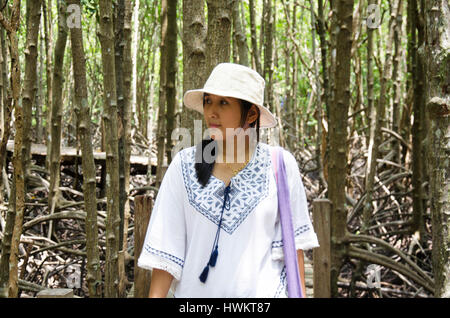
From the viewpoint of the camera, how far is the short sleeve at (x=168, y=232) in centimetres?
172

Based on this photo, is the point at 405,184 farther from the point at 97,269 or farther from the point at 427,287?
the point at 97,269

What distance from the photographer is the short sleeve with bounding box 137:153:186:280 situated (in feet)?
5.64

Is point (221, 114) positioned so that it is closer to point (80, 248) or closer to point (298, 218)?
point (298, 218)

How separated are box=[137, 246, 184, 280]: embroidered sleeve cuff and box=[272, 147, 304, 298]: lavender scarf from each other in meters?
0.33

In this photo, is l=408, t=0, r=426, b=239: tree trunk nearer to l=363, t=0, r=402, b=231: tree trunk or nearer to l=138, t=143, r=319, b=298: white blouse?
l=363, t=0, r=402, b=231: tree trunk

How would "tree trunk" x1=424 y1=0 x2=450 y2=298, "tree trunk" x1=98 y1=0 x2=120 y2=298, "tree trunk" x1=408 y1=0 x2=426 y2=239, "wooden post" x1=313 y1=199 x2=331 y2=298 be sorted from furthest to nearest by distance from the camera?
1. "tree trunk" x1=408 y1=0 x2=426 y2=239
2. "tree trunk" x1=98 y1=0 x2=120 y2=298
3. "wooden post" x1=313 y1=199 x2=331 y2=298
4. "tree trunk" x1=424 y1=0 x2=450 y2=298

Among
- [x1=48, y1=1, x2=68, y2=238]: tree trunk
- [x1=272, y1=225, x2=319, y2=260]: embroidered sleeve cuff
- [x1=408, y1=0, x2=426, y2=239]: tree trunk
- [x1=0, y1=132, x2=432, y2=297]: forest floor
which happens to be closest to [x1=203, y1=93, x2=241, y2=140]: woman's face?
[x1=272, y1=225, x2=319, y2=260]: embroidered sleeve cuff

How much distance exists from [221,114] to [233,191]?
243mm

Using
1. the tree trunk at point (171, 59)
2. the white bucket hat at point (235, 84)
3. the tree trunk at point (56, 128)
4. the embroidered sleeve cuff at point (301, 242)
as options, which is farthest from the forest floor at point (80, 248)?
the white bucket hat at point (235, 84)

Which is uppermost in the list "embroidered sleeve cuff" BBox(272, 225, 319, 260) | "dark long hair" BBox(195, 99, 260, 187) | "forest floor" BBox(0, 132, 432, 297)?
"dark long hair" BBox(195, 99, 260, 187)

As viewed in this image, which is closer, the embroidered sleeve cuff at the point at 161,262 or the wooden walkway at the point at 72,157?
the embroidered sleeve cuff at the point at 161,262

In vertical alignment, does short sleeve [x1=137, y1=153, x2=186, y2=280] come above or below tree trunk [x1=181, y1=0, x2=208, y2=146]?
below

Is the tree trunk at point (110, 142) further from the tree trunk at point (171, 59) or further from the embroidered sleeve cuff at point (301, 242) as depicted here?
the embroidered sleeve cuff at point (301, 242)

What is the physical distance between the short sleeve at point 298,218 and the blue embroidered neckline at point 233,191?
0.25 ft
